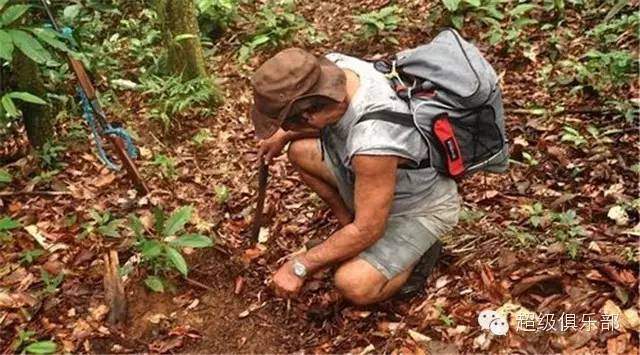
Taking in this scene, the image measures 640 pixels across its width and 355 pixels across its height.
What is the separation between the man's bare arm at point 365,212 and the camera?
325 cm

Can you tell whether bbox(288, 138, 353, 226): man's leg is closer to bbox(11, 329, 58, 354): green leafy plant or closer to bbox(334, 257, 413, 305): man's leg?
bbox(334, 257, 413, 305): man's leg

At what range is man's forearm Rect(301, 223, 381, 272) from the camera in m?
3.45

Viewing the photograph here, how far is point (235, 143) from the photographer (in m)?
5.93

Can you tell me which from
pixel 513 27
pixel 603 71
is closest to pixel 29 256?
pixel 603 71

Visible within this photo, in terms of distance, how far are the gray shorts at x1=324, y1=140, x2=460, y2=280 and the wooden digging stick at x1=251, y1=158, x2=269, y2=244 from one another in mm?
1009

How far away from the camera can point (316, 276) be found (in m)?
4.29

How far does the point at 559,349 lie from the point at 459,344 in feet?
1.69

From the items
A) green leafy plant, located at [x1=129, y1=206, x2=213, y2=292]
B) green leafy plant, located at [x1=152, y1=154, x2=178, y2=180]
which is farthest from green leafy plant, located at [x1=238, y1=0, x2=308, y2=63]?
green leafy plant, located at [x1=129, y1=206, x2=213, y2=292]

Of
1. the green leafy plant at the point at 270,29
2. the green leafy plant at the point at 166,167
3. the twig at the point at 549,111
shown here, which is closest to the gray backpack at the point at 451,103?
the twig at the point at 549,111

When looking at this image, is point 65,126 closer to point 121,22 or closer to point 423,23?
point 121,22

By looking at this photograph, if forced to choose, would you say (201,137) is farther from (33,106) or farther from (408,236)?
(408,236)

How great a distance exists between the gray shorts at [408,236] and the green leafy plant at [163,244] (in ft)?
3.46

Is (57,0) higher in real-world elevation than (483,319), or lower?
higher

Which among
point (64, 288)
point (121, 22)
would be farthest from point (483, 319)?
point (121, 22)
